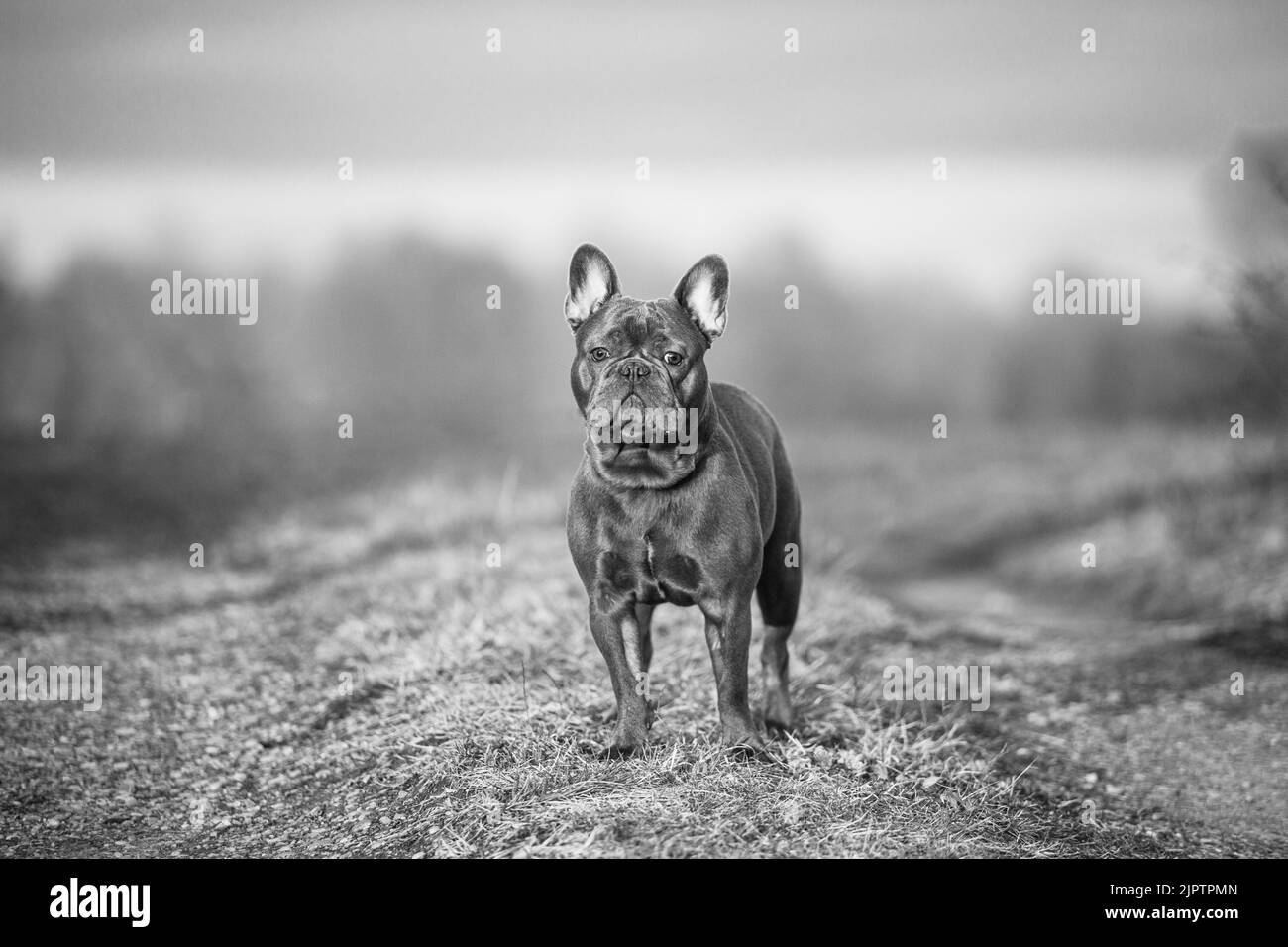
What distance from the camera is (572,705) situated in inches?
258

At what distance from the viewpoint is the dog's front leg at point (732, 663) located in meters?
5.40

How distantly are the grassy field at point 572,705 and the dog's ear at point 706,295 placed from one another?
208 cm

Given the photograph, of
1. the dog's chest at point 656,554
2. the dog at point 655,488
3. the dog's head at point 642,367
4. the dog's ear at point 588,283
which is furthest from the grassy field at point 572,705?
the dog's ear at point 588,283

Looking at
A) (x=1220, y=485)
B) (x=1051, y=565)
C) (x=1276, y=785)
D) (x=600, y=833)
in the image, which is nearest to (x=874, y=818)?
(x=600, y=833)

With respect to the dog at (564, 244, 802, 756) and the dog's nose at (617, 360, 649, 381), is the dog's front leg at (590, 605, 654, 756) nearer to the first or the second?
the dog at (564, 244, 802, 756)

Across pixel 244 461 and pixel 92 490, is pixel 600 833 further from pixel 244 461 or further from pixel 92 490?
pixel 244 461

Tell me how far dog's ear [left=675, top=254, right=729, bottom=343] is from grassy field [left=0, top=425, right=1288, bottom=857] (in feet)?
6.82

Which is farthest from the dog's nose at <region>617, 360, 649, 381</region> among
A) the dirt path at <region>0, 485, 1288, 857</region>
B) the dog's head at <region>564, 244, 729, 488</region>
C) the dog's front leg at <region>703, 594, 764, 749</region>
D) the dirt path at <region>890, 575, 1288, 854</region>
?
the dirt path at <region>890, 575, 1288, 854</region>

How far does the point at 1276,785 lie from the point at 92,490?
1359 cm

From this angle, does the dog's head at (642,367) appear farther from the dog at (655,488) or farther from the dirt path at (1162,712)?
the dirt path at (1162,712)

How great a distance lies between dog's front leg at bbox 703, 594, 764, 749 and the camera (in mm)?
5402

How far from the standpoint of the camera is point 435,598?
9.33 meters

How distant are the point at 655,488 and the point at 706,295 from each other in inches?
38.2

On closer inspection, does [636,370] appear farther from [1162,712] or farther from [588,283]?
[1162,712]
